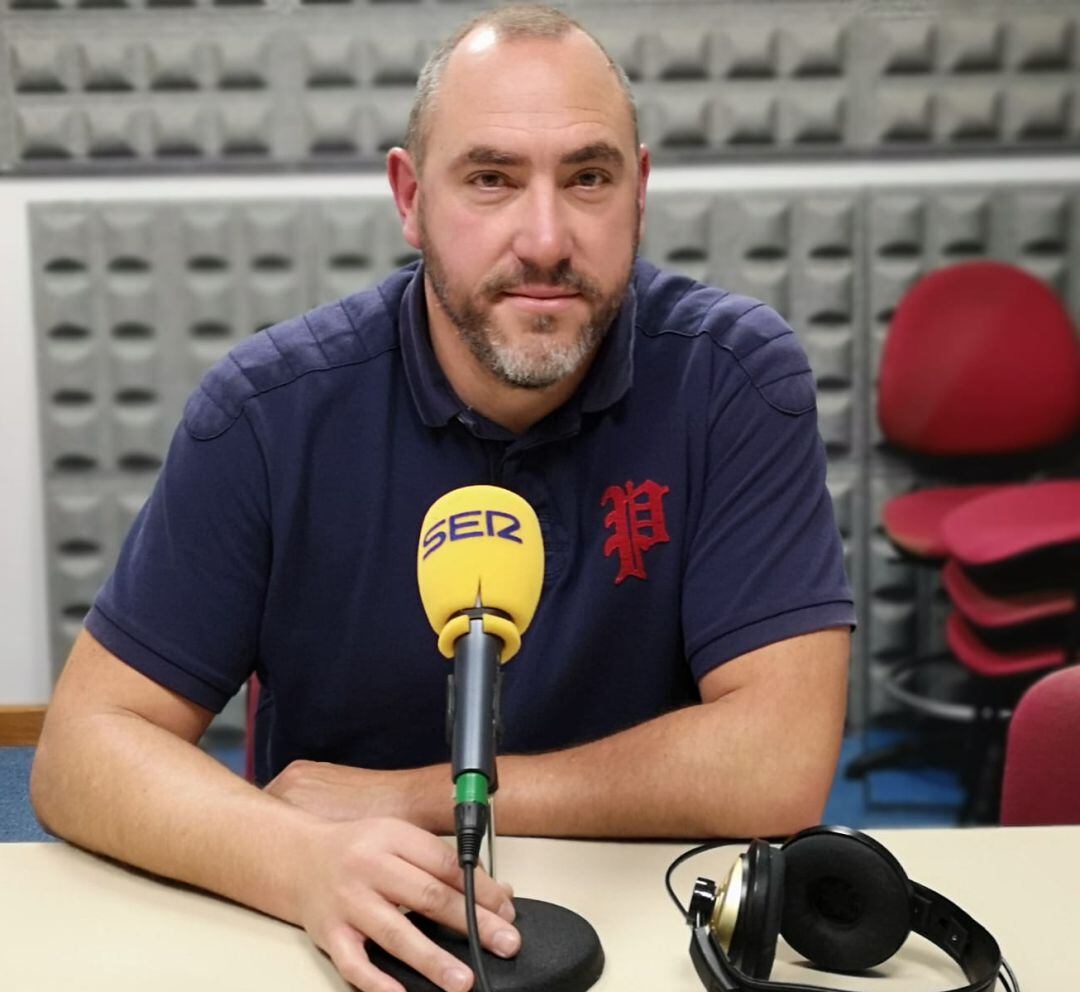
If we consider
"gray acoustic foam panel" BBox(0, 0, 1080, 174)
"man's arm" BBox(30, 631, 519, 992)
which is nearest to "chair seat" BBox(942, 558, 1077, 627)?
"gray acoustic foam panel" BBox(0, 0, 1080, 174)

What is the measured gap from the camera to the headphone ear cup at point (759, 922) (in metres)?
0.89

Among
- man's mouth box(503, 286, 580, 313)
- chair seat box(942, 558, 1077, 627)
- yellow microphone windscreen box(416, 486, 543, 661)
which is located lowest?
chair seat box(942, 558, 1077, 627)

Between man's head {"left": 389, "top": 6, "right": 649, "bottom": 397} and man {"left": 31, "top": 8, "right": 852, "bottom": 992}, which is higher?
man's head {"left": 389, "top": 6, "right": 649, "bottom": 397}

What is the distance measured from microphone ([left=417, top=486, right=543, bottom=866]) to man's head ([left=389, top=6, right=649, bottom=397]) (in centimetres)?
45

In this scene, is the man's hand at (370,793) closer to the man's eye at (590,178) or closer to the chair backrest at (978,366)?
the man's eye at (590,178)

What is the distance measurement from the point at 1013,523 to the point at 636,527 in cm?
152

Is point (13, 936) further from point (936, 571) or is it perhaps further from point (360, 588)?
point (936, 571)

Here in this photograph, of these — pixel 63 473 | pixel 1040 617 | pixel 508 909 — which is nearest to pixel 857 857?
pixel 508 909

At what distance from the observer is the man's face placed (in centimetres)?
131

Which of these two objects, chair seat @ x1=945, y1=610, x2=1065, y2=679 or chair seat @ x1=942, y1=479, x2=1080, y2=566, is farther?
chair seat @ x1=945, y1=610, x2=1065, y2=679

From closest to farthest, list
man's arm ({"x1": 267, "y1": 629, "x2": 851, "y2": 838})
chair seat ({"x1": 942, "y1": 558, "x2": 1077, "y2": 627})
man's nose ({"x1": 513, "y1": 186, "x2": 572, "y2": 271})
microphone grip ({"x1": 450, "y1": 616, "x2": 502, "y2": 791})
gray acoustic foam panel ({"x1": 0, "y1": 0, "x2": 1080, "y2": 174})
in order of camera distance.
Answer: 1. microphone grip ({"x1": 450, "y1": 616, "x2": 502, "y2": 791})
2. man's arm ({"x1": 267, "y1": 629, "x2": 851, "y2": 838})
3. man's nose ({"x1": 513, "y1": 186, "x2": 572, "y2": 271})
4. chair seat ({"x1": 942, "y1": 558, "x2": 1077, "y2": 627})
5. gray acoustic foam panel ({"x1": 0, "y1": 0, "x2": 1080, "y2": 174})

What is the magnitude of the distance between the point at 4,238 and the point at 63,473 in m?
0.54

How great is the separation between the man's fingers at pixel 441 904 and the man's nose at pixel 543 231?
61cm

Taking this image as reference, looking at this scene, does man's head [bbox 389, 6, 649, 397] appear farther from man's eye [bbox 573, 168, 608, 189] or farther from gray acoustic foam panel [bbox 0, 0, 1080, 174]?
gray acoustic foam panel [bbox 0, 0, 1080, 174]
